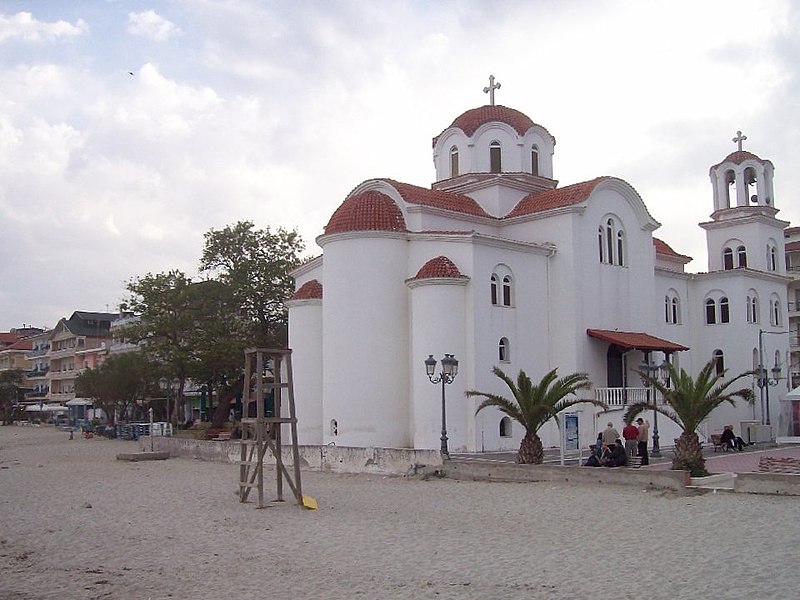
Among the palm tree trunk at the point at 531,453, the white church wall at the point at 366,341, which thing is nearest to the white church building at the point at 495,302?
the white church wall at the point at 366,341

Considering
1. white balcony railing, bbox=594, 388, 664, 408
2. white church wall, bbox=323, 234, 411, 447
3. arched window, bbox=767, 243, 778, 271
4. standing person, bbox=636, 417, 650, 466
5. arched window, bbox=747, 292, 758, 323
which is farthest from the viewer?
arched window, bbox=767, 243, 778, 271

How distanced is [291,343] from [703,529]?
69.5 feet

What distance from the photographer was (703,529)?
514 inches

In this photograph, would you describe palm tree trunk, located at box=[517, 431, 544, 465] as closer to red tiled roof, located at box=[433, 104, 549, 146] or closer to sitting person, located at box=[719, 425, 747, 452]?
sitting person, located at box=[719, 425, 747, 452]

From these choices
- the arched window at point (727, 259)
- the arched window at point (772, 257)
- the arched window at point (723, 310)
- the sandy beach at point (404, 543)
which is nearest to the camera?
the sandy beach at point (404, 543)

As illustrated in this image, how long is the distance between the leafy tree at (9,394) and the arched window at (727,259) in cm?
6710

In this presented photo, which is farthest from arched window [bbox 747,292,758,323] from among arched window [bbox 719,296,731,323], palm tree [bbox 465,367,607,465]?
palm tree [bbox 465,367,607,465]

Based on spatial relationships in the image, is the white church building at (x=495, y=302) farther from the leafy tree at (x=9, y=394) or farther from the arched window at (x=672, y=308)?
the leafy tree at (x=9, y=394)

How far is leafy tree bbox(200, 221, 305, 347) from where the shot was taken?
4262 centimetres

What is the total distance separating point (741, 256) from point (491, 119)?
44.4 ft

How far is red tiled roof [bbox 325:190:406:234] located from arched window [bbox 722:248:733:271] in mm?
17500

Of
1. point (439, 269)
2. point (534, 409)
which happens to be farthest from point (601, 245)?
point (534, 409)

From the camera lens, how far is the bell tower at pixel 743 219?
38.8 m

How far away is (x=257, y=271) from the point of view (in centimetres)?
4281
